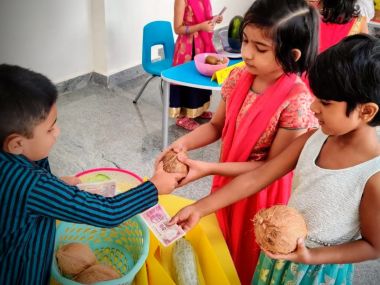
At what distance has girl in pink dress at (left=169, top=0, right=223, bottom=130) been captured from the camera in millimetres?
2719

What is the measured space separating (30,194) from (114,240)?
403 millimetres

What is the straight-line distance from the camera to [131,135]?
293cm

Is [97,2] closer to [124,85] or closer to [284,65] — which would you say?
[124,85]

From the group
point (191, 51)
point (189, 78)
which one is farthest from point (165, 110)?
point (191, 51)

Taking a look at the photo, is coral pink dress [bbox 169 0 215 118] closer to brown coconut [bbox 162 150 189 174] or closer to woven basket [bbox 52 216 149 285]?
brown coconut [bbox 162 150 189 174]

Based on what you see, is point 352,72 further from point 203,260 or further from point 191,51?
point 191,51

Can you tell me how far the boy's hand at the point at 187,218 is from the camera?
1.02 metres

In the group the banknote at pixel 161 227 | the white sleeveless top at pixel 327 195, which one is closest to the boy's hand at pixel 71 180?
the banknote at pixel 161 227

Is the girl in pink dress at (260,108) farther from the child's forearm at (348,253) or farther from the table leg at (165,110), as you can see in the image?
the table leg at (165,110)

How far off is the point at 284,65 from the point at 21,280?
2.72 feet

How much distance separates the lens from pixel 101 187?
1050 millimetres

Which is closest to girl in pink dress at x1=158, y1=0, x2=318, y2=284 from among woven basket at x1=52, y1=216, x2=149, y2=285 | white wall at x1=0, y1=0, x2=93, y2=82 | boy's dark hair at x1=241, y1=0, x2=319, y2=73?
boy's dark hair at x1=241, y1=0, x2=319, y2=73

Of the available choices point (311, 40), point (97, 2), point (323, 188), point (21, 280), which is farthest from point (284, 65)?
point (97, 2)

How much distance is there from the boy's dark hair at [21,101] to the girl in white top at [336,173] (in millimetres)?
452
